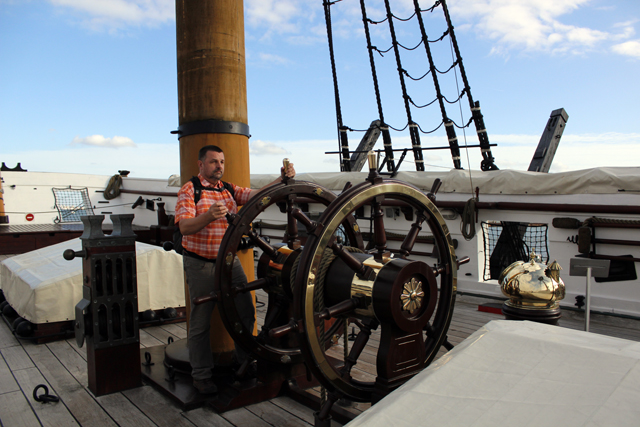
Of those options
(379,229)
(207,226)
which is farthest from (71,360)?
(379,229)

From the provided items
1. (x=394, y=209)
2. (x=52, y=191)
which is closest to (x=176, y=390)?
(x=394, y=209)

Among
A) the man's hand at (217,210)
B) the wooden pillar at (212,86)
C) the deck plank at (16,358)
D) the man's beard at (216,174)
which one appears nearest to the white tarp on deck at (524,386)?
the man's hand at (217,210)

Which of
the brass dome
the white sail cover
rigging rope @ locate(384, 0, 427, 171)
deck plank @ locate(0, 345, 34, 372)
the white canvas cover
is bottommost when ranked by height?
deck plank @ locate(0, 345, 34, 372)

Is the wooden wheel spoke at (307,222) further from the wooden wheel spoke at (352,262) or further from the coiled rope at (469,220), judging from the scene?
the coiled rope at (469,220)

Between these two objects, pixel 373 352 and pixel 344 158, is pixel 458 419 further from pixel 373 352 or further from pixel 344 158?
pixel 344 158

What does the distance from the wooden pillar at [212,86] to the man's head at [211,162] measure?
32cm

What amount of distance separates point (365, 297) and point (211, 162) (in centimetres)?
111

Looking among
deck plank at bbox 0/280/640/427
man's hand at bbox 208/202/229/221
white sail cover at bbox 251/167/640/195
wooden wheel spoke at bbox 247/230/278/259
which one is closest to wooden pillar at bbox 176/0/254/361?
wooden wheel spoke at bbox 247/230/278/259

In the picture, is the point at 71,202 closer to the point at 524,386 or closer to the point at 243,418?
the point at 243,418

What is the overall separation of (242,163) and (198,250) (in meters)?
0.67

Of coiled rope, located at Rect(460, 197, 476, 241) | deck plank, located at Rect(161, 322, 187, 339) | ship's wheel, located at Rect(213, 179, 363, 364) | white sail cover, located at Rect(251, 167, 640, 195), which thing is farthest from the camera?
coiled rope, located at Rect(460, 197, 476, 241)

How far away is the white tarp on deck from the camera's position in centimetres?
102

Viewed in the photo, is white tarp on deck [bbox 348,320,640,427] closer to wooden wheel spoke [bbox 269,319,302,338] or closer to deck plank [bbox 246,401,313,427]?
wooden wheel spoke [bbox 269,319,302,338]

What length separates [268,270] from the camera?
8.63ft
